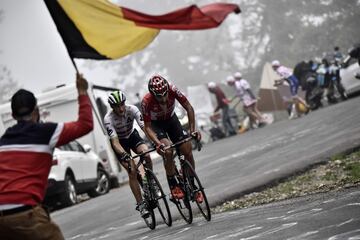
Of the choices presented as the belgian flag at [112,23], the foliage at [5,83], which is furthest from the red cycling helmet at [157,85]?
the foliage at [5,83]

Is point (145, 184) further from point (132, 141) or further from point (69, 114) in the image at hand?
point (69, 114)

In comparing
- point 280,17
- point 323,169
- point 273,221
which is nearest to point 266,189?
point 323,169

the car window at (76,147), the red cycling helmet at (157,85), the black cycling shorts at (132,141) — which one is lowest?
the black cycling shorts at (132,141)

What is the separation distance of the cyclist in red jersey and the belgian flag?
Answer: 9.34 ft

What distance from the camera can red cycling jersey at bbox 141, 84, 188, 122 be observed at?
1134 centimetres

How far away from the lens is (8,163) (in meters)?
5.99

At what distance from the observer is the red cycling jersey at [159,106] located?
1134 centimetres

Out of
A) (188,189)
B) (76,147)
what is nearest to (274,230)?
(188,189)

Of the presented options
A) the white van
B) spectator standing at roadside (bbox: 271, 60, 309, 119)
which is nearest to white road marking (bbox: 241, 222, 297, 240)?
the white van

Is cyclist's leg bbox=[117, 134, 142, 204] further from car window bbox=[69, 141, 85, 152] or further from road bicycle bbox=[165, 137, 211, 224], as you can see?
car window bbox=[69, 141, 85, 152]

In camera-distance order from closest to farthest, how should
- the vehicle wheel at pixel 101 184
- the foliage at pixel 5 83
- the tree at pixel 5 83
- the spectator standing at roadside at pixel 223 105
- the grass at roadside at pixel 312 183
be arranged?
the grass at roadside at pixel 312 183 → the vehicle wheel at pixel 101 184 → the spectator standing at roadside at pixel 223 105 → the tree at pixel 5 83 → the foliage at pixel 5 83

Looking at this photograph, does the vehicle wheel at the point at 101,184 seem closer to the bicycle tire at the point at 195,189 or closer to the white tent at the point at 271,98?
the bicycle tire at the point at 195,189

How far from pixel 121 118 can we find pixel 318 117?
14.1 meters

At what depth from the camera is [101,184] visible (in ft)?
75.9
